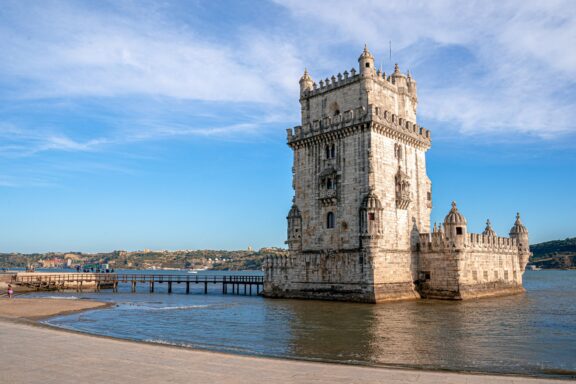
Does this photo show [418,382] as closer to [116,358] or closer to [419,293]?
[116,358]

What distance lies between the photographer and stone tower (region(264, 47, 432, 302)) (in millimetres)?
40000

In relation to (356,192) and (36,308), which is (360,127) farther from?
(36,308)

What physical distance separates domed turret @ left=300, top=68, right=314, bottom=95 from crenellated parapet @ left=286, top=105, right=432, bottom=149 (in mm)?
3879

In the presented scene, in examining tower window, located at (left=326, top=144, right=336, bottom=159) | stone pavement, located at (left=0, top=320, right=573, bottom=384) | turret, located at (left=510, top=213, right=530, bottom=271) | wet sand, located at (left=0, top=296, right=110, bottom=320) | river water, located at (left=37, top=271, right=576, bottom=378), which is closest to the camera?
stone pavement, located at (left=0, top=320, right=573, bottom=384)

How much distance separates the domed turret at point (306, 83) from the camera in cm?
4728

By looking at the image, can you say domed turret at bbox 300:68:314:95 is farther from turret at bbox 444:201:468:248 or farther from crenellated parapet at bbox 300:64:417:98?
turret at bbox 444:201:468:248

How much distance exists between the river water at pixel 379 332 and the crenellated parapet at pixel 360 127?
572 inches

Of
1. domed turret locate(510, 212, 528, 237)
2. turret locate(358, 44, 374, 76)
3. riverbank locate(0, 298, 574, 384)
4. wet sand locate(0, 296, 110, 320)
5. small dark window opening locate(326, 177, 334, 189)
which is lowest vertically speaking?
wet sand locate(0, 296, 110, 320)

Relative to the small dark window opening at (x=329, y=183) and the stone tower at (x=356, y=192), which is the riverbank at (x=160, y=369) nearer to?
the stone tower at (x=356, y=192)

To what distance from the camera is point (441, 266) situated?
4212 centimetres

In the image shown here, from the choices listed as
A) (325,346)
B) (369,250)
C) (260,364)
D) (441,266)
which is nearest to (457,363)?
(325,346)

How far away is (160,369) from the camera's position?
1327cm

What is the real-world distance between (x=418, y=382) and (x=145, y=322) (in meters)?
20.6

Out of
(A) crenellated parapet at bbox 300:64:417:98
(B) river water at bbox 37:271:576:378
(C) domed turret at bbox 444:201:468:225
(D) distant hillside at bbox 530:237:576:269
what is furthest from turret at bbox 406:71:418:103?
(D) distant hillside at bbox 530:237:576:269
